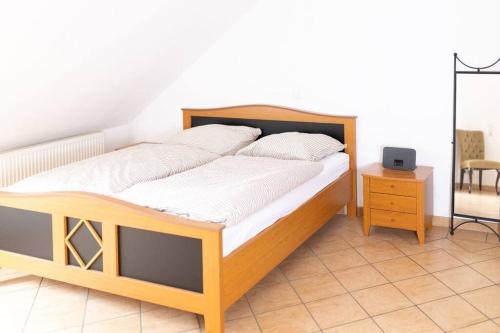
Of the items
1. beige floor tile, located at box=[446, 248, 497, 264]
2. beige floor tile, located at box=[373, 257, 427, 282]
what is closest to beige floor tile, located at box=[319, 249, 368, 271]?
beige floor tile, located at box=[373, 257, 427, 282]

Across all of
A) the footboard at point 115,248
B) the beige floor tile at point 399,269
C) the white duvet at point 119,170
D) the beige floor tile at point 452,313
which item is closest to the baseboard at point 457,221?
the beige floor tile at point 399,269

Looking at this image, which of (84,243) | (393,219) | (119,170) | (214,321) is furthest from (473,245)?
(84,243)

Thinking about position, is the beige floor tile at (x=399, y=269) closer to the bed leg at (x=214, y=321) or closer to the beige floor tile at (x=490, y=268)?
the beige floor tile at (x=490, y=268)

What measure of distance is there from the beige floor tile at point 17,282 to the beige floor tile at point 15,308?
52 millimetres

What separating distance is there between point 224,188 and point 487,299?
4.96 ft

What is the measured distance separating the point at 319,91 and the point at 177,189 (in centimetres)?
187

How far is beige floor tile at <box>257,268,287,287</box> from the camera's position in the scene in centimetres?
338

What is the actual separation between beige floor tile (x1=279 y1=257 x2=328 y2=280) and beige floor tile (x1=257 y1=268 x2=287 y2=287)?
1.3 inches

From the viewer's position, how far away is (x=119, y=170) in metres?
3.54

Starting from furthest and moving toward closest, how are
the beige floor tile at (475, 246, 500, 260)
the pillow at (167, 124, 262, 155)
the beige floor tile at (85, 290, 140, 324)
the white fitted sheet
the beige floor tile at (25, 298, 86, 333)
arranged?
the pillow at (167, 124, 262, 155) < the beige floor tile at (475, 246, 500, 260) < the beige floor tile at (85, 290, 140, 324) < the beige floor tile at (25, 298, 86, 333) < the white fitted sheet

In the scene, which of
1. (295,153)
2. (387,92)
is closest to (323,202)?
(295,153)

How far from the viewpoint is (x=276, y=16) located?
15.5 ft

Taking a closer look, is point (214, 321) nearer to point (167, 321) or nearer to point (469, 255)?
point (167, 321)

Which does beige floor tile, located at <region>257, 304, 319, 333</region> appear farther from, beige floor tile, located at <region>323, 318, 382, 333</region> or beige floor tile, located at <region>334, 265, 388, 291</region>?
beige floor tile, located at <region>334, 265, 388, 291</region>
